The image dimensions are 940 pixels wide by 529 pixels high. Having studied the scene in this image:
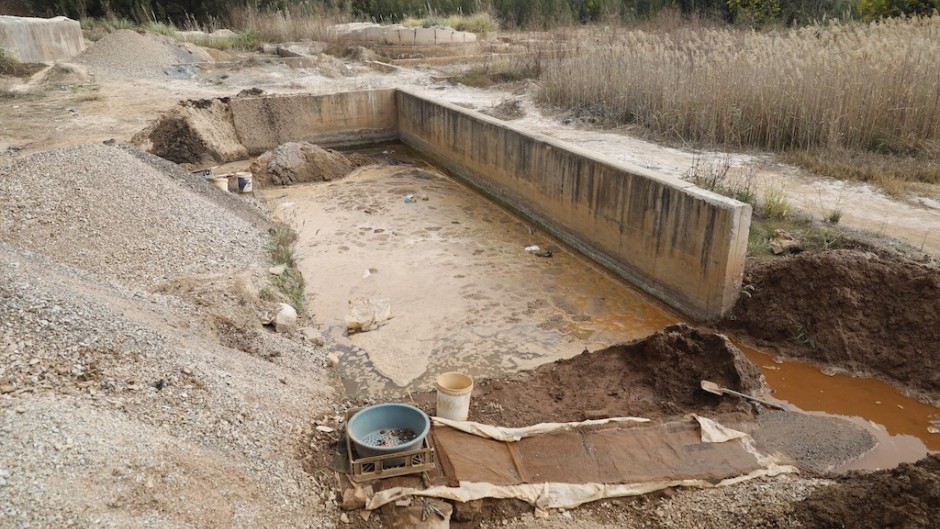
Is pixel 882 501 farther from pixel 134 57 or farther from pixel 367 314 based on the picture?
pixel 134 57

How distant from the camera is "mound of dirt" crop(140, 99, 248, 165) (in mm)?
10938

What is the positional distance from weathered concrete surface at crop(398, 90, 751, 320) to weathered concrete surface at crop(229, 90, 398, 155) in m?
2.83

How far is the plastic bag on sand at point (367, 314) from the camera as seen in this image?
6332 mm

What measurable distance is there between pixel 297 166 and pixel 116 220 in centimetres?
425

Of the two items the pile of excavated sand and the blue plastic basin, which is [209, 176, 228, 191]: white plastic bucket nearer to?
the blue plastic basin

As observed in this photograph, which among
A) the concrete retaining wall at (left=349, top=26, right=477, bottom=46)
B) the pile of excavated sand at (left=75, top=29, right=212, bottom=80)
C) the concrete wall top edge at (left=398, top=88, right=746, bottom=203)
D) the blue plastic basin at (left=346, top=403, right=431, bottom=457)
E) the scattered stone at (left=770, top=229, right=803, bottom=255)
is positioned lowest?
the blue plastic basin at (left=346, top=403, right=431, bottom=457)

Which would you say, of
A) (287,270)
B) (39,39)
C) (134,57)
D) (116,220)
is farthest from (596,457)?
(39,39)

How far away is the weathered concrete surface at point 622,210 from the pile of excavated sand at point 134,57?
10.6m

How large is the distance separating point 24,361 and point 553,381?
3475mm

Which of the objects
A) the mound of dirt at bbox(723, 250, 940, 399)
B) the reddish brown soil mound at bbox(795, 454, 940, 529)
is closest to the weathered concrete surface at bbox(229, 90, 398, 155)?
the mound of dirt at bbox(723, 250, 940, 399)

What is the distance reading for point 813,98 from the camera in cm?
919

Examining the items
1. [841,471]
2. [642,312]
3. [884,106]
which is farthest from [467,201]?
[841,471]

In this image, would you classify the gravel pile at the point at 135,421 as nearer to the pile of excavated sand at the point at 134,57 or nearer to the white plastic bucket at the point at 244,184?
the white plastic bucket at the point at 244,184

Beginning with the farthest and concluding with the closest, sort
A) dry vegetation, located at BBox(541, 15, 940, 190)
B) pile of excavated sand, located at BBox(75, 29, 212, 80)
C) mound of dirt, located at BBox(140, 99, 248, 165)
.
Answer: pile of excavated sand, located at BBox(75, 29, 212, 80)
mound of dirt, located at BBox(140, 99, 248, 165)
dry vegetation, located at BBox(541, 15, 940, 190)
